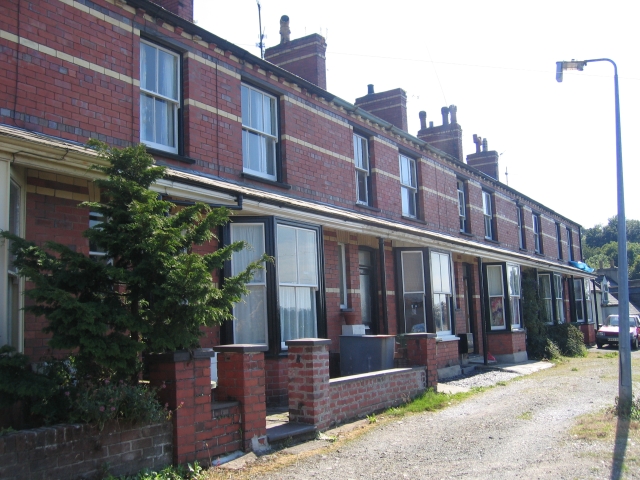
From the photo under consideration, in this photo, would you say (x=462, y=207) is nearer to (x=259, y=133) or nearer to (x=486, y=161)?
(x=486, y=161)

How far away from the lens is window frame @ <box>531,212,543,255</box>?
2751cm

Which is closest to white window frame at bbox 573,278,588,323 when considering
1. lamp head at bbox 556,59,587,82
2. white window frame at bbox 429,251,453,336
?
white window frame at bbox 429,251,453,336

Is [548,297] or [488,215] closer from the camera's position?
[488,215]

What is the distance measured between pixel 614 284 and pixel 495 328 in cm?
4344

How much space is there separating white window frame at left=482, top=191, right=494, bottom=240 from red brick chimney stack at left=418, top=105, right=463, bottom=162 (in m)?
1.90

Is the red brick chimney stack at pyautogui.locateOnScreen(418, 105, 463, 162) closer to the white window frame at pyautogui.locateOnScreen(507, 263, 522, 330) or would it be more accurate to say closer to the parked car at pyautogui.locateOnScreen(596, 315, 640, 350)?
the white window frame at pyautogui.locateOnScreen(507, 263, 522, 330)

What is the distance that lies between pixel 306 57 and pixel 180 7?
4.30m

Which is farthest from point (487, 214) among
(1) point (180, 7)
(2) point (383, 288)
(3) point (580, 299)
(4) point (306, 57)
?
(1) point (180, 7)

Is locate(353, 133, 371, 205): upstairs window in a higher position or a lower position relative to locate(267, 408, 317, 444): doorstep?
higher

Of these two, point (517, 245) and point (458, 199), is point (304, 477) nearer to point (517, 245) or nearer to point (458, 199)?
point (458, 199)

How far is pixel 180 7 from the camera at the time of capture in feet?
34.4

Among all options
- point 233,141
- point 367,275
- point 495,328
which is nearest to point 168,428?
point 233,141

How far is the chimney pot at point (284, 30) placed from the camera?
14.9 m

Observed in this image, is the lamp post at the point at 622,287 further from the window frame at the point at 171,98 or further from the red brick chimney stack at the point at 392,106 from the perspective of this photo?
the red brick chimney stack at the point at 392,106
